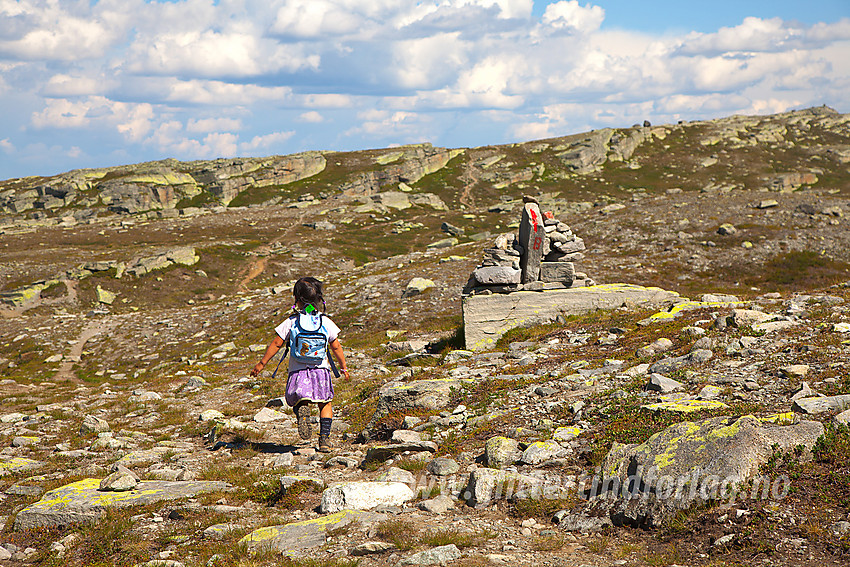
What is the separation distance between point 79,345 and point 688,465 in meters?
45.1

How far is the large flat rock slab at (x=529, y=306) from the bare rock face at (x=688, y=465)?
13.2 meters

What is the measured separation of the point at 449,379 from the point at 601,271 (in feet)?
91.7

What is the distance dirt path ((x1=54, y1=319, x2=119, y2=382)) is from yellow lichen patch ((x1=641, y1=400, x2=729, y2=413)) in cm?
3435

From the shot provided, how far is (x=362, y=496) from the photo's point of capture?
24.9 ft

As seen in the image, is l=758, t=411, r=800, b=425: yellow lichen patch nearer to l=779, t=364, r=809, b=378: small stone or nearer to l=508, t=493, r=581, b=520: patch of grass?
l=779, t=364, r=809, b=378: small stone

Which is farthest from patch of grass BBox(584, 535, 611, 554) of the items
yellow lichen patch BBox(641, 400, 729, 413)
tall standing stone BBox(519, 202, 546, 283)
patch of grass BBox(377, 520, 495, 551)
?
tall standing stone BBox(519, 202, 546, 283)

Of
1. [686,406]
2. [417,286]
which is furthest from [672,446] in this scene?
[417,286]

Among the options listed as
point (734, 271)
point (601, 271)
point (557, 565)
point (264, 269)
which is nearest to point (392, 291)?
A: point (601, 271)

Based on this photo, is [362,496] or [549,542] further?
[362,496]

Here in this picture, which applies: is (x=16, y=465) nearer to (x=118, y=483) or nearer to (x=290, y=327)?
(x=118, y=483)

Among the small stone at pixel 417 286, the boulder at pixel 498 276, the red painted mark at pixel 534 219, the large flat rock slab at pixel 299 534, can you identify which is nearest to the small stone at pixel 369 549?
the large flat rock slab at pixel 299 534

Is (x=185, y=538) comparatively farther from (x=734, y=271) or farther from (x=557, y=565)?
(x=734, y=271)

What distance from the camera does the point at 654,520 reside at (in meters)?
6.25

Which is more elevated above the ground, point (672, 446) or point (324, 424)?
point (672, 446)
